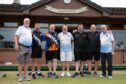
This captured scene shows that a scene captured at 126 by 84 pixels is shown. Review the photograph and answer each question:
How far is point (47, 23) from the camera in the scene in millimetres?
21891

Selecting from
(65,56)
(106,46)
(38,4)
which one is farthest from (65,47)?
(38,4)

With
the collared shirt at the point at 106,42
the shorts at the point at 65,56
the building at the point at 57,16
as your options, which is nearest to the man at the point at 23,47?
the shorts at the point at 65,56

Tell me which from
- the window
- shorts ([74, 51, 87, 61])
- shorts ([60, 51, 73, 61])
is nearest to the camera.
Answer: shorts ([60, 51, 73, 61])

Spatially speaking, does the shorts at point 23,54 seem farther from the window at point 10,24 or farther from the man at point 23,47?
the window at point 10,24

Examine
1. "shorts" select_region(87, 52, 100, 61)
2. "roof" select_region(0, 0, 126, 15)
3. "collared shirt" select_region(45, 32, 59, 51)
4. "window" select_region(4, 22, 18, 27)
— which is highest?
"roof" select_region(0, 0, 126, 15)

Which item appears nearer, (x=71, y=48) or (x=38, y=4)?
(x=71, y=48)

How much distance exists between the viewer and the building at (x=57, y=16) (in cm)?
2108

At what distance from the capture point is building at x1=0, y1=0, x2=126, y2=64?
2108cm

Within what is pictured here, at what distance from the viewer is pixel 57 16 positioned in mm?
21328

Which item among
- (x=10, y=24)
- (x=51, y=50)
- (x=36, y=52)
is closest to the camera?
(x=36, y=52)

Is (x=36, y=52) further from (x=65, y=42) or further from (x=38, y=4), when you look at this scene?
(x=38, y=4)

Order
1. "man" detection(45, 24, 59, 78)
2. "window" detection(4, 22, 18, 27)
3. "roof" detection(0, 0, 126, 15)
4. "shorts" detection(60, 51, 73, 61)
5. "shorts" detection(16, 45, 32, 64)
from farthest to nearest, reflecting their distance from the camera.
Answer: "window" detection(4, 22, 18, 27) → "roof" detection(0, 0, 126, 15) → "shorts" detection(60, 51, 73, 61) → "man" detection(45, 24, 59, 78) → "shorts" detection(16, 45, 32, 64)

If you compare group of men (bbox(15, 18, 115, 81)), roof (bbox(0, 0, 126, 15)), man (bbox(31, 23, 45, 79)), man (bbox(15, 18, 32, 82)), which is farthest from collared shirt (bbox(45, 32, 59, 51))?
roof (bbox(0, 0, 126, 15))

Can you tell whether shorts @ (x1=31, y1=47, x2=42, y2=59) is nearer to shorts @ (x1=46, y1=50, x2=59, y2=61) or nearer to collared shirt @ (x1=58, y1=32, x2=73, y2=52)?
shorts @ (x1=46, y1=50, x2=59, y2=61)
